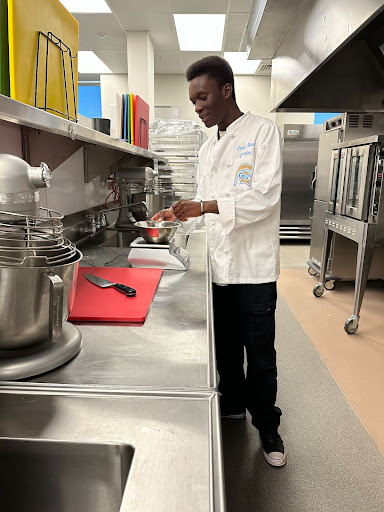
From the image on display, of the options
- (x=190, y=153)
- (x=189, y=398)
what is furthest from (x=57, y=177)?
(x=190, y=153)

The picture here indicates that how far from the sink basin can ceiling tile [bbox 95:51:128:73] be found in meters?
6.66

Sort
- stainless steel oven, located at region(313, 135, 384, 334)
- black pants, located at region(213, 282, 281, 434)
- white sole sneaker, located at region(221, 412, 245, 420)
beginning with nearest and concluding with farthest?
1. black pants, located at region(213, 282, 281, 434)
2. white sole sneaker, located at region(221, 412, 245, 420)
3. stainless steel oven, located at region(313, 135, 384, 334)

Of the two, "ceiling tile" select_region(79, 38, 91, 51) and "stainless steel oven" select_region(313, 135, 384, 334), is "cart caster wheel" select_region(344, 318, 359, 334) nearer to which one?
"stainless steel oven" select_region(313, 135, 384, 334)

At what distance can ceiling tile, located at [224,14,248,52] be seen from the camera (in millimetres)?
4699

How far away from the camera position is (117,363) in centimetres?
76

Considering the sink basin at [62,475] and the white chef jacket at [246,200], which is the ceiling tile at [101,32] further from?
the sink basin at [62,475]

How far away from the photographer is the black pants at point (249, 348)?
4.71 ft

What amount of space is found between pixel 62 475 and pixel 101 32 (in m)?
5.92

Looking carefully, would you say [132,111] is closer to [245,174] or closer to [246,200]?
[245,174]

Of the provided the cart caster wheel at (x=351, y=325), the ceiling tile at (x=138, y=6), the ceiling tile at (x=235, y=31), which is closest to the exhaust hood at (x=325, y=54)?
the cart caster wheel at (x=351, y=325)

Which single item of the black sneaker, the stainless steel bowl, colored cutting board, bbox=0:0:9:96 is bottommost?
the black sneaker

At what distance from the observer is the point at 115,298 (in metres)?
1.10

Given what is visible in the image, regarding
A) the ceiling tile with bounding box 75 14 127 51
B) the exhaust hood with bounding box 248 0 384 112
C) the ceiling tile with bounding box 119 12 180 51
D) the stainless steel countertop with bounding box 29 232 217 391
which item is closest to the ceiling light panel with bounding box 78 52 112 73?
the ceiling tile with bounding box 75 14 127 51

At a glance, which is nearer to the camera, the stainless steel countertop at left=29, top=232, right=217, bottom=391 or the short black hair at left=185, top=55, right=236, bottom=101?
the stainless steel countertop at left=29, top=232, right=217, bottom=391
